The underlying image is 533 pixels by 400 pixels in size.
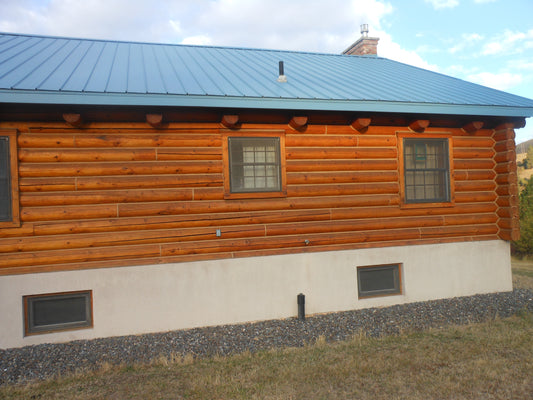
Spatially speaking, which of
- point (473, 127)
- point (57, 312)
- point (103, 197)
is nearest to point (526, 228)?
point (473, 127)

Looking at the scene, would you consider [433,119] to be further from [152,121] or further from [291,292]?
[152,121]

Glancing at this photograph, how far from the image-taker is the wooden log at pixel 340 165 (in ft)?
23.4

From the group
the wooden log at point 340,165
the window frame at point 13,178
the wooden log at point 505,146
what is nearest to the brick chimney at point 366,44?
the wooden log at point 505,146

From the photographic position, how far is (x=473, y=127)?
7.91 m

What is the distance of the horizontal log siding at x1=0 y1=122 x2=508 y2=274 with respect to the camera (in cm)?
614

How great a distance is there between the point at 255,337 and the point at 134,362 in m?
1.79

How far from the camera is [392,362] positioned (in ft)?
15.9

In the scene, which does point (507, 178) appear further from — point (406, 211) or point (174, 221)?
point (174, 221)

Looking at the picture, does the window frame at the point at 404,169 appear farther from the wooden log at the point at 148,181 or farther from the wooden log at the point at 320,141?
the wooden log at the point at 148,181

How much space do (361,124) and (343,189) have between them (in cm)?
123

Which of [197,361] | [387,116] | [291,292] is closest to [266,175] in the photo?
[291,292]

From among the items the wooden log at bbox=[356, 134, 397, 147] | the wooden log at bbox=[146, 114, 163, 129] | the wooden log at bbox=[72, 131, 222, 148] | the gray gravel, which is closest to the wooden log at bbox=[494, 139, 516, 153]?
the wooden log at bbox=[356, 134, 397, 147]

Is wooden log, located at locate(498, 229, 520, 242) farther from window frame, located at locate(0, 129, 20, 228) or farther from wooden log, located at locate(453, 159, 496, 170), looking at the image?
window frame, located at locate(0, 129, 20, 228)

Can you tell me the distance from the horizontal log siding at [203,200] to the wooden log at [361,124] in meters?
0.11
